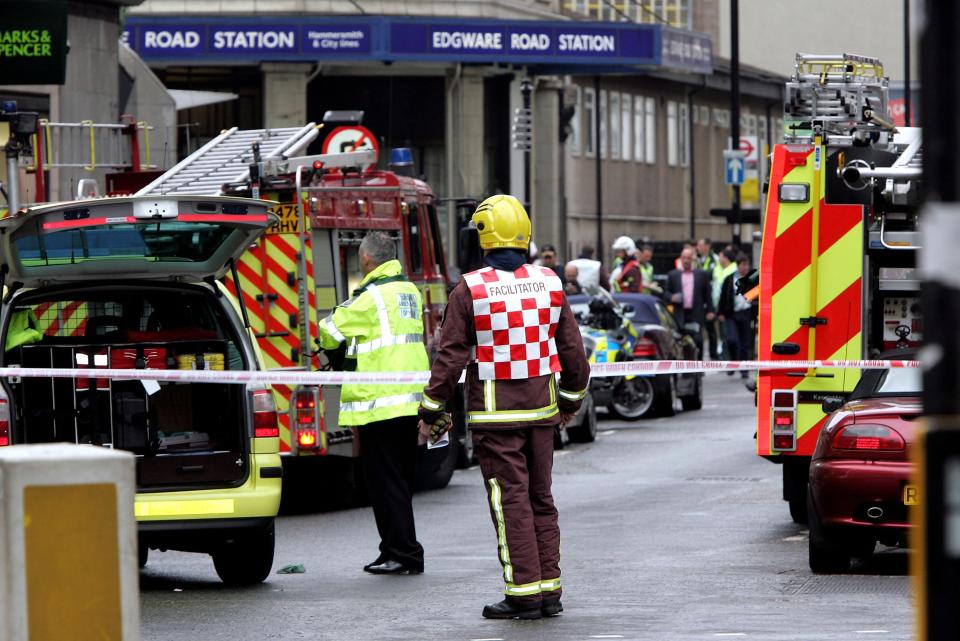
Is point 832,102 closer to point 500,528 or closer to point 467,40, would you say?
point 500,528

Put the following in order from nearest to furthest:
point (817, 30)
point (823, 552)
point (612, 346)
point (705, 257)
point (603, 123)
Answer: point (823, 552), point (612, 346), point (705, 257), point (603, 123), point (817, 30)

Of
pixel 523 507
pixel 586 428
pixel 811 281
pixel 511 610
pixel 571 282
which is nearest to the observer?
pixel 511 610

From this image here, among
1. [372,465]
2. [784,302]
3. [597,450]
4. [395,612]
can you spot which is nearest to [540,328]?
[395,612]

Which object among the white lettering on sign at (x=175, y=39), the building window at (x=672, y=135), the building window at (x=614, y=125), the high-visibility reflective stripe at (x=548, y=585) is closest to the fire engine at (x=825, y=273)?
the high-visibility reflective stripe at (x=548, y=585)

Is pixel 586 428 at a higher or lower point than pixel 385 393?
lower

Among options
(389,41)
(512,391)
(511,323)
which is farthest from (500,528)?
(389,41)

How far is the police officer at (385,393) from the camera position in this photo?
11.2 meters

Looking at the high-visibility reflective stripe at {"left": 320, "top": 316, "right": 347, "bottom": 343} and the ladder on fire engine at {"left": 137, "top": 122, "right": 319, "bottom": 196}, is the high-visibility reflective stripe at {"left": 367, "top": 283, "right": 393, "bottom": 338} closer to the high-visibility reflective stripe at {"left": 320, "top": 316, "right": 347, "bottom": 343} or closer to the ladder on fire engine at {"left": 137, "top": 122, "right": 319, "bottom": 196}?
the high-visibility reflective stripe at {"left": 320, "top": 316, "right": 347, "bottom": 343}

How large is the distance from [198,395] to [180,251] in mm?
733

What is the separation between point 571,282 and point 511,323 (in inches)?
567

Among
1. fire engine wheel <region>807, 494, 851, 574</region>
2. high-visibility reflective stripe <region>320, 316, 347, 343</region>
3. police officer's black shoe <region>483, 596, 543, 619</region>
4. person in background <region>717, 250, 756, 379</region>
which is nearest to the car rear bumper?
fire engine wheel <region>807, 494, 851, 574</region>

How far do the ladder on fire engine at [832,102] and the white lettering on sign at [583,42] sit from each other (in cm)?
3005

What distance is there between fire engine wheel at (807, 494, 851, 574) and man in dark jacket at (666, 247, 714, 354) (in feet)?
60.9

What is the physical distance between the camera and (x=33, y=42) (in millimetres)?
20750
